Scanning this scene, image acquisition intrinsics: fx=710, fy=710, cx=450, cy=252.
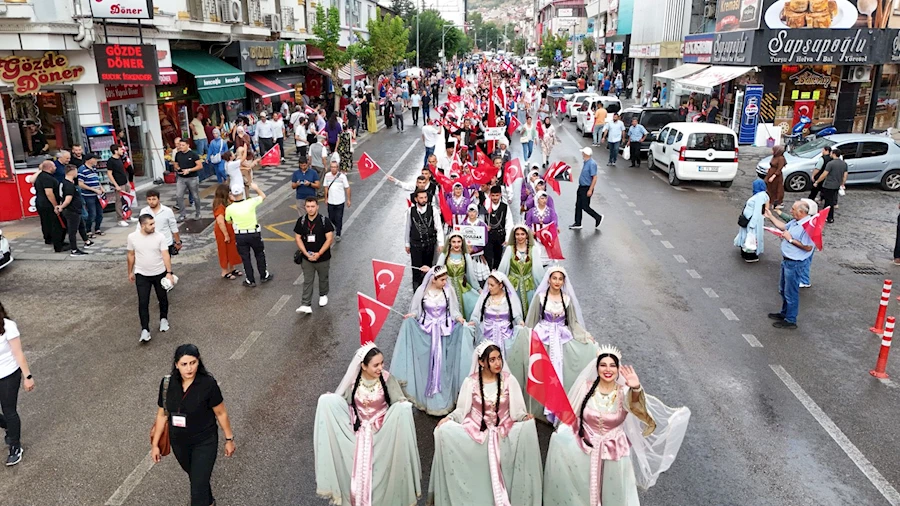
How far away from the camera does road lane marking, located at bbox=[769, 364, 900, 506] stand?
5.95 m

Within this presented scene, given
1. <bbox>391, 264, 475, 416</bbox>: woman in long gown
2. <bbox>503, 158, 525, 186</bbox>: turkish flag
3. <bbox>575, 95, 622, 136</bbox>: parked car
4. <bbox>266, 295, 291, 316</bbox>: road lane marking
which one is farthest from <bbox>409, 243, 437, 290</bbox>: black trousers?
<bbox>575, 95, 622, 136</bbox>: parked car

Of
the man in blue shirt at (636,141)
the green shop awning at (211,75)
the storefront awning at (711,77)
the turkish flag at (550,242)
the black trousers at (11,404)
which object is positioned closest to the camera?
the black trousers at (11,404)

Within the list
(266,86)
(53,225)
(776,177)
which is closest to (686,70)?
(266,86)

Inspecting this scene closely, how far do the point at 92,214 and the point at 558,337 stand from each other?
10.6 meters

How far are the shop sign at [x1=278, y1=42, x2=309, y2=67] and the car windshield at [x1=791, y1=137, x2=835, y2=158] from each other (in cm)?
2002

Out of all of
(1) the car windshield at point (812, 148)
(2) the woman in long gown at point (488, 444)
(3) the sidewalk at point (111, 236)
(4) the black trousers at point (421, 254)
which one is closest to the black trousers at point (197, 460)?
(2) the woman in long gown at point (488, 444)

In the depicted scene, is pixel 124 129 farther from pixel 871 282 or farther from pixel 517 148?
pixel 871 282

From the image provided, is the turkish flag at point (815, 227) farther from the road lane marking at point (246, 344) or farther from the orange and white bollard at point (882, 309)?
the road lane marking at point (246, 344)

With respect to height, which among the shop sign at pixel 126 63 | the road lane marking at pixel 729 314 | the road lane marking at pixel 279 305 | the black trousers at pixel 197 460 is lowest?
the road lane marking at pixel 279 305

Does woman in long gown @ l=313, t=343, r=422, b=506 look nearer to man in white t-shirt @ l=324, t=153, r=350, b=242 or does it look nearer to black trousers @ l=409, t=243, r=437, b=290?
black trousers @ l=409, t=243, r=437, b=290

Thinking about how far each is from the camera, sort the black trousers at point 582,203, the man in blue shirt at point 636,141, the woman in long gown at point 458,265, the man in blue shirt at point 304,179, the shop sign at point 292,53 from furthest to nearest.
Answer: the shop sign at point 292,53
the man in blue shirt at point 636,141
the black trousers at point 582,203
the man in blue shirt at point 304,179
the woman in long gown at point 458,265

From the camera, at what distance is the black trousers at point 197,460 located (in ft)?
16.8

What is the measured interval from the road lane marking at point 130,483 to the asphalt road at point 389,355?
0.01 metres

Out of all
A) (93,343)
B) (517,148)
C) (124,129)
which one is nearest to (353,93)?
(517,148)
